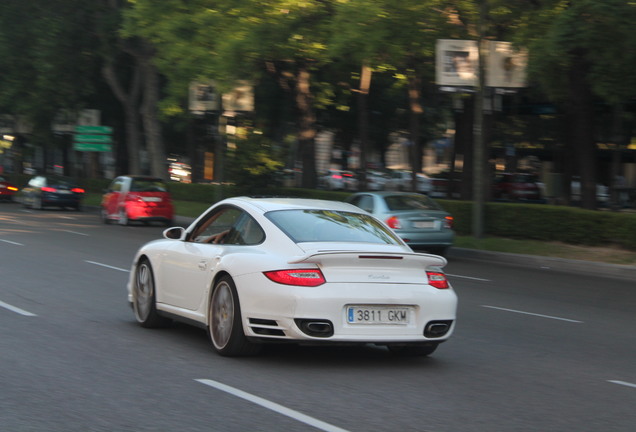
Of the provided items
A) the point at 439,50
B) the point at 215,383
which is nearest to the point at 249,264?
the point at 215,383

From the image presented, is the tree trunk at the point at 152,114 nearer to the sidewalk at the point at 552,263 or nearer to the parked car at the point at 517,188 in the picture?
the parked car at the point at 517,188

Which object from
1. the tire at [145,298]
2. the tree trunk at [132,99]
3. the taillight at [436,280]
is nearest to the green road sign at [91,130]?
the tree trunk at [132,99]

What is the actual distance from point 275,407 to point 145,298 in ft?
12.6

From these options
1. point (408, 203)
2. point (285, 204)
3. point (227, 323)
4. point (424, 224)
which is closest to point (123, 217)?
point (408, 203)

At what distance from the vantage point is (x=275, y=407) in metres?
6.61

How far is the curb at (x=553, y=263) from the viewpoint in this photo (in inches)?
763

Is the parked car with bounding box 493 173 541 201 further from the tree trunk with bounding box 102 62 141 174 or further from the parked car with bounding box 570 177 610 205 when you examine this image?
the tree trunk with bounding box 102 62 141 174

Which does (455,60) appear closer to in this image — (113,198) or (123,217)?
(123,217)

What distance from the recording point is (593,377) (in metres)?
8.35

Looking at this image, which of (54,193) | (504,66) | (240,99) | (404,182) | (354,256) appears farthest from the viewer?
(404,182)

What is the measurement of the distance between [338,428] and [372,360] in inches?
105

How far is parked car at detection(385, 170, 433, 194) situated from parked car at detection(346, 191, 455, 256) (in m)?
34.9

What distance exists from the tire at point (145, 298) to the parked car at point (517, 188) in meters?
40.6

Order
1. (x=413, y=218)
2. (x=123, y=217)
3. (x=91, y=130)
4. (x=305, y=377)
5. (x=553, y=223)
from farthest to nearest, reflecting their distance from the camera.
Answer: (x=91, y=130), (x=123, y=217), (x=553, y=223), (x=413, y=218), (x=305, y=377)
